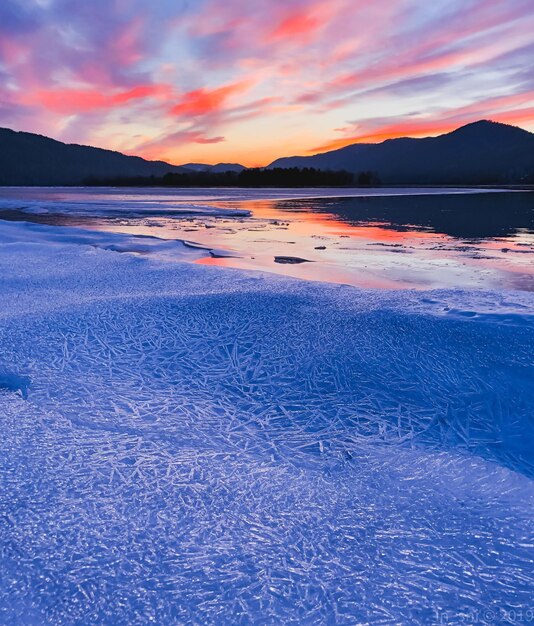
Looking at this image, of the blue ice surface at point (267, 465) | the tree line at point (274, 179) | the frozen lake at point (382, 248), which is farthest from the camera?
→ the tree line at point (274, 179)

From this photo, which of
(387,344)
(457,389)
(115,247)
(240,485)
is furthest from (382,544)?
(115,247)

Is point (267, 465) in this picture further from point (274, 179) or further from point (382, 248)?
point (274, 179)

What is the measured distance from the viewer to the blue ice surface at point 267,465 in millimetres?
1306

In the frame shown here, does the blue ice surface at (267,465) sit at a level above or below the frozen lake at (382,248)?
below

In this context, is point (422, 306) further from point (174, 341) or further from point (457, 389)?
point (174, 341)

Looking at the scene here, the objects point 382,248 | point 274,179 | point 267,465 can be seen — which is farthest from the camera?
point 274,179

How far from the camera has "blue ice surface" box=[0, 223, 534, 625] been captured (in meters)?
1.31

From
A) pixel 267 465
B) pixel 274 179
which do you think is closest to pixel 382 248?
pixel 267 465

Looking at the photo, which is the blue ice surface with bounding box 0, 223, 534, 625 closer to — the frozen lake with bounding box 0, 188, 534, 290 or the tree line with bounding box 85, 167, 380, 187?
the frozen lake with bounding box 0, 188, 534, 290

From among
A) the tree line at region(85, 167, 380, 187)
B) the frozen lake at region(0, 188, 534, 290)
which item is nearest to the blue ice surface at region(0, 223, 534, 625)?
the frozen lake at region(0, 188, 534, 290)

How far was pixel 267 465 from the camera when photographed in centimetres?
190

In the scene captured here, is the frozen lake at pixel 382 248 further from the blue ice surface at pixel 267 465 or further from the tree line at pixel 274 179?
the tree line at pixel 274 179

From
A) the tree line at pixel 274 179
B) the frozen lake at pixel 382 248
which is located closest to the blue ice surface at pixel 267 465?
the frozen lake at pixel 382 248

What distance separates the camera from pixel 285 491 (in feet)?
5.68
